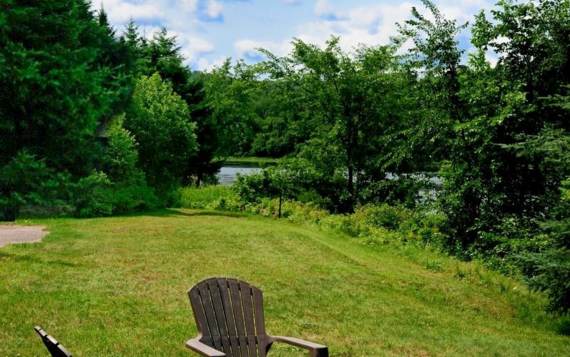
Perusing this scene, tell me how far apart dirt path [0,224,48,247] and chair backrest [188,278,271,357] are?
983cm

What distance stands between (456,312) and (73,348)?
633 centimetres

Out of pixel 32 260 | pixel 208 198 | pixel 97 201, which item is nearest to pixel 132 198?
pixel 97 201

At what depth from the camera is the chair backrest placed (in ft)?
17.3

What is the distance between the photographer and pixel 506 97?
16.2 metres

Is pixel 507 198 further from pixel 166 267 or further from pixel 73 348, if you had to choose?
pixel 73 348

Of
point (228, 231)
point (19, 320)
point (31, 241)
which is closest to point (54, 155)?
point (31, 241)

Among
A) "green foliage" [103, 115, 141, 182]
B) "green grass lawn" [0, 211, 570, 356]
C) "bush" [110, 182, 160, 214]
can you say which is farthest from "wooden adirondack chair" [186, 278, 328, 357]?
"bush" [110, 182, 160, 214]

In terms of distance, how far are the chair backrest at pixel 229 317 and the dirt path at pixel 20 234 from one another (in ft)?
32.3

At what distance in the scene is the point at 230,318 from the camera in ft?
17.7

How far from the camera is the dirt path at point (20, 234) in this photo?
14.7 meters

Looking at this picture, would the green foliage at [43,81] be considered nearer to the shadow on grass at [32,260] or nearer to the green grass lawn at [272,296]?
the green grass lawn at [272,296]

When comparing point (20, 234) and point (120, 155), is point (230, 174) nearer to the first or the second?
point (120, 155)

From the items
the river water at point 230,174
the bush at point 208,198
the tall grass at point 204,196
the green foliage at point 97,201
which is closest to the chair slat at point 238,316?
the green foliage at point 97,201

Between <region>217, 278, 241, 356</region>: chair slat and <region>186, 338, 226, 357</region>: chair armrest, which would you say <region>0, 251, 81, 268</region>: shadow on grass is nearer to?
<region>217, 278, 241, 356</region>: chair slat
